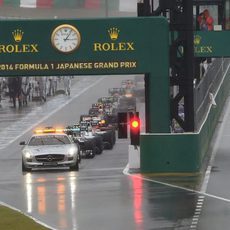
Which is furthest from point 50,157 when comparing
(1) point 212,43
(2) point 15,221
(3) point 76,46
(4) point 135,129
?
(2) point 15,221

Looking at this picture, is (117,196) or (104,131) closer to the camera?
(117,196)

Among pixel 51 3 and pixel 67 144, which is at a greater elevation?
pixel 51 3

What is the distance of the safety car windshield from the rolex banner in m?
10.7

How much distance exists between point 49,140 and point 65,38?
5.30 metres

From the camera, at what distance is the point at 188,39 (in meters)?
29.2

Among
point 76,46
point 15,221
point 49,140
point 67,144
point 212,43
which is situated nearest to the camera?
point 15,221

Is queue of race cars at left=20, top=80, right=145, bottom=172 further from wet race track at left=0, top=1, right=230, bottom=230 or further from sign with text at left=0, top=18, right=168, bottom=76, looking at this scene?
sign with text at left=0, top=18, right=168, bottom=76

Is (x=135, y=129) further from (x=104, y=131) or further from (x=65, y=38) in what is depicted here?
(x=104, y=131)

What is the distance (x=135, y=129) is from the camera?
28.8m

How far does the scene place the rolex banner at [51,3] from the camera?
43.5 metres

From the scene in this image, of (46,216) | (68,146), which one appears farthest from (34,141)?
(46,216)

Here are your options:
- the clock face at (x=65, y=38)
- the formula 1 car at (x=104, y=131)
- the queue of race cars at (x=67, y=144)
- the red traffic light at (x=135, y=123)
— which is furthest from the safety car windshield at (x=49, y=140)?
the formula 1 car at (x=104, y=131)

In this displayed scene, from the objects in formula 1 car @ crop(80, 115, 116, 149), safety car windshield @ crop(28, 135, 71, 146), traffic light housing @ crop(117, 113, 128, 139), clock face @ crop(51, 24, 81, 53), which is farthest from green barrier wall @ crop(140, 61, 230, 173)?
formula 1 car @ crop(80, 115, 116, 149)

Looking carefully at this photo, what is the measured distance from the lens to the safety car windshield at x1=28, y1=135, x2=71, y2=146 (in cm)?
3325
